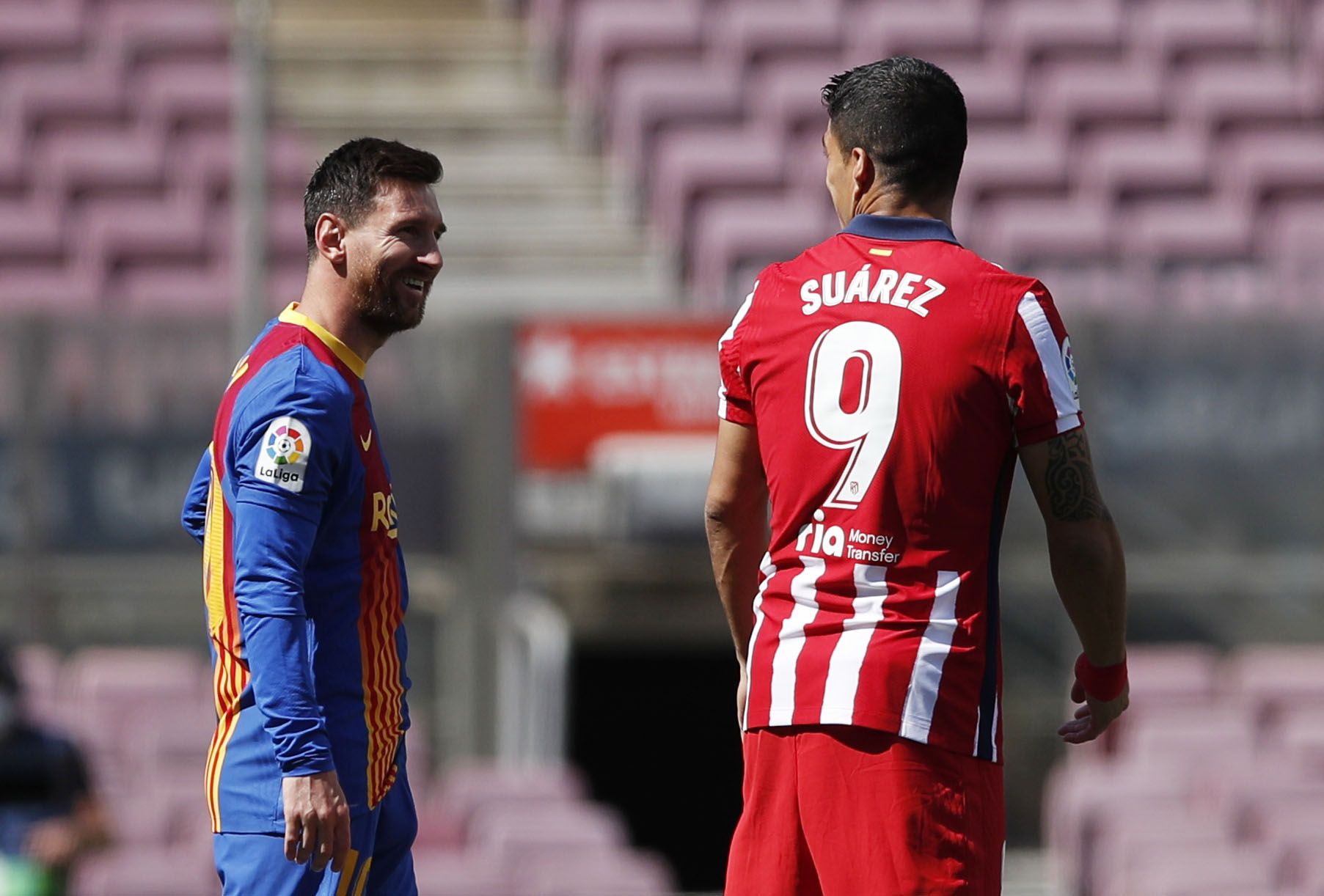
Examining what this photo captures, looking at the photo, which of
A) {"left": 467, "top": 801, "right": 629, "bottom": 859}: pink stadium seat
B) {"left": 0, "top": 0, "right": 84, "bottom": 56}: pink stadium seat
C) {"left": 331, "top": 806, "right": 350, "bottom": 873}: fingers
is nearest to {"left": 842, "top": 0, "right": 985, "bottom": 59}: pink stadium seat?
{"left": 0, "top": 0, "right": 84, "bottom": 56}: pink stadium seat

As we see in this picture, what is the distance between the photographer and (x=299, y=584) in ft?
9.25

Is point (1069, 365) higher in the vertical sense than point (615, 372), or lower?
higher

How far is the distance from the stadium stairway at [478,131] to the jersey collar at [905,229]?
→ 708 cm

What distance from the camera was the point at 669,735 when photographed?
10773 millimetres

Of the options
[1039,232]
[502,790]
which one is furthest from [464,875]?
[1039,232]

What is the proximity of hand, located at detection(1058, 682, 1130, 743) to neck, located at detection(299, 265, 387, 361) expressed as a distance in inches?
47.3

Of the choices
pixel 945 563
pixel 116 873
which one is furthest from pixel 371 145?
pixel 116 873

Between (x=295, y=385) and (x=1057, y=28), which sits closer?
(x=295, y=385)

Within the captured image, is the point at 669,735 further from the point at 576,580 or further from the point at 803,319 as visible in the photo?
the point at 803,319

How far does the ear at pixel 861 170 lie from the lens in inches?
115

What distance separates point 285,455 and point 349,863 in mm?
634

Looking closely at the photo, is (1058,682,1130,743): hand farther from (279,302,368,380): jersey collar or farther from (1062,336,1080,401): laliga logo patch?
(279,302,368,380): jersey collar

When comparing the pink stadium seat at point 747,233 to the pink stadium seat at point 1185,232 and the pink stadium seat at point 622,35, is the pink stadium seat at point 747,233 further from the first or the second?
the pink stadium seat at point 1185,232

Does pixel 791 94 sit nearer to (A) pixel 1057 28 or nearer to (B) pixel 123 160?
(A) pixel 1057 28
